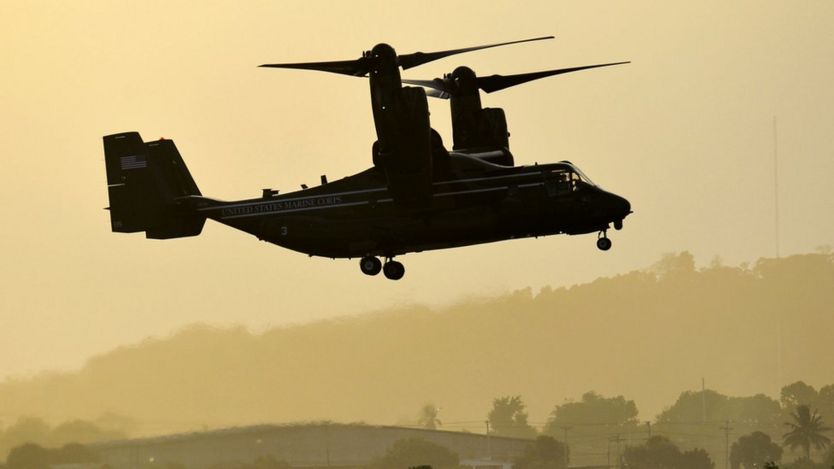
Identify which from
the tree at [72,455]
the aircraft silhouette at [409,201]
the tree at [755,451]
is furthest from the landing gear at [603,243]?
the tree at [755,451]

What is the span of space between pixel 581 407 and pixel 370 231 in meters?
54.9

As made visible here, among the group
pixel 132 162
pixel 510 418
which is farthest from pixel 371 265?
pixel 510 418

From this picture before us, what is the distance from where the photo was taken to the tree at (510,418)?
10931 centimetres

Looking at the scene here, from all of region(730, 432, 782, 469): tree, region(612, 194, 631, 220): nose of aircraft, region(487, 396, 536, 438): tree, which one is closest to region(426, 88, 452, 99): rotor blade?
region(612, 194, 631, 220): nose of aircraft

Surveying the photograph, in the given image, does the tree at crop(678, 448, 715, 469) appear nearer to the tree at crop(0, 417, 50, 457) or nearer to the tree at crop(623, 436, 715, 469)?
the tree at crop(623, 436, 715, 469)

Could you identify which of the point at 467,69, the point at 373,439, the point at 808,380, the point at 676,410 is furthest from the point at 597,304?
the point at 467,69

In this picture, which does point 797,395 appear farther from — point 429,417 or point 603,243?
point 603,243

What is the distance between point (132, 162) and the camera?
67625 mm

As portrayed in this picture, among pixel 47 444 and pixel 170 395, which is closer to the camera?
pixel 47 444

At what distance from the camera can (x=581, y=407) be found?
379ft

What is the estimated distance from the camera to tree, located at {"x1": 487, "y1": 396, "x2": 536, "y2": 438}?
359 ft

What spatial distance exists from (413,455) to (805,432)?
1359 inches

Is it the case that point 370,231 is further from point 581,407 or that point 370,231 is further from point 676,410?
point 676,410

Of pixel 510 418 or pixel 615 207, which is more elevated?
pixel 615 207
